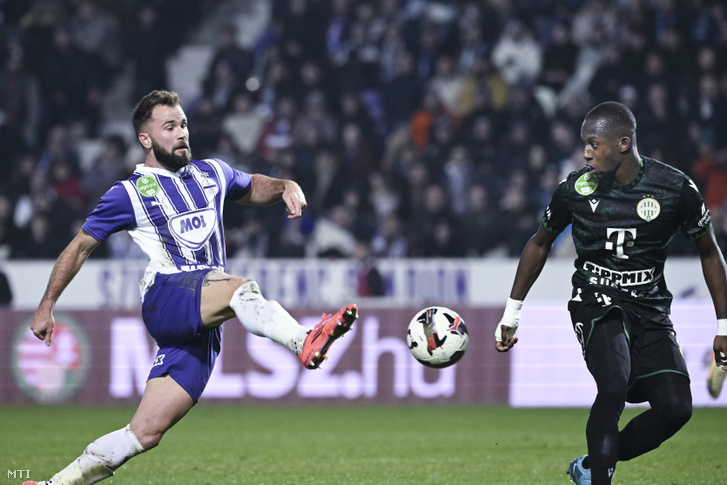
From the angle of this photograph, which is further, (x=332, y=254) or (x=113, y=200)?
(x=332, y=254)

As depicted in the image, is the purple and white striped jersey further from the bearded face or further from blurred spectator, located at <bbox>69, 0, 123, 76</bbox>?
blurred spectator, located at <bbox>69, 0, 123, 76</bbox>

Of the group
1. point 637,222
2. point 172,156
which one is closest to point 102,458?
point 172,156

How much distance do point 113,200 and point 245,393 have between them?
25.4ft

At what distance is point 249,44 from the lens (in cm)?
1802

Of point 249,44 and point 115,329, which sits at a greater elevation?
point 249,44

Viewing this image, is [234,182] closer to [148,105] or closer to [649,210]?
[148,105]

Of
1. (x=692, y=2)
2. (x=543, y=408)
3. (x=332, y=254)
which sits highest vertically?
(x=692, y=2)

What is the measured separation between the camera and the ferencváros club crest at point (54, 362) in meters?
13.1

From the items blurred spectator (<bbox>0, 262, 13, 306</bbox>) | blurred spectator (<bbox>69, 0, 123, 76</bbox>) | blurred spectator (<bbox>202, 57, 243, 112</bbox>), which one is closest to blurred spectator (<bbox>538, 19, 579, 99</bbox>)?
blurred spectator (<bbox>202, 57, 243, 112</bbox>)

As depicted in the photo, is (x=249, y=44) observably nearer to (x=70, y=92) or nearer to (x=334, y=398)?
(x=70, y=92)

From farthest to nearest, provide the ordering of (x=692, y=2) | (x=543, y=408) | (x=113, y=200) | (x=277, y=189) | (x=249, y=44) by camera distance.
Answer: (x=249, y=44)
(x=692, y=2)
(x=543, y=408)
(x=277, y=189)
(x=113, y=200)

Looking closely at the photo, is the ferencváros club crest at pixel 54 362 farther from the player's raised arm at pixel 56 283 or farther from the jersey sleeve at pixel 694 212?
the jersey sleeve at pixel 694 212

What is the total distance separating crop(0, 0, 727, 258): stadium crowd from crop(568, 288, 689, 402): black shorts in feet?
26.7

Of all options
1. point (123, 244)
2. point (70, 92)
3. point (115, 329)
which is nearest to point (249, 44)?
point (70, 92)
